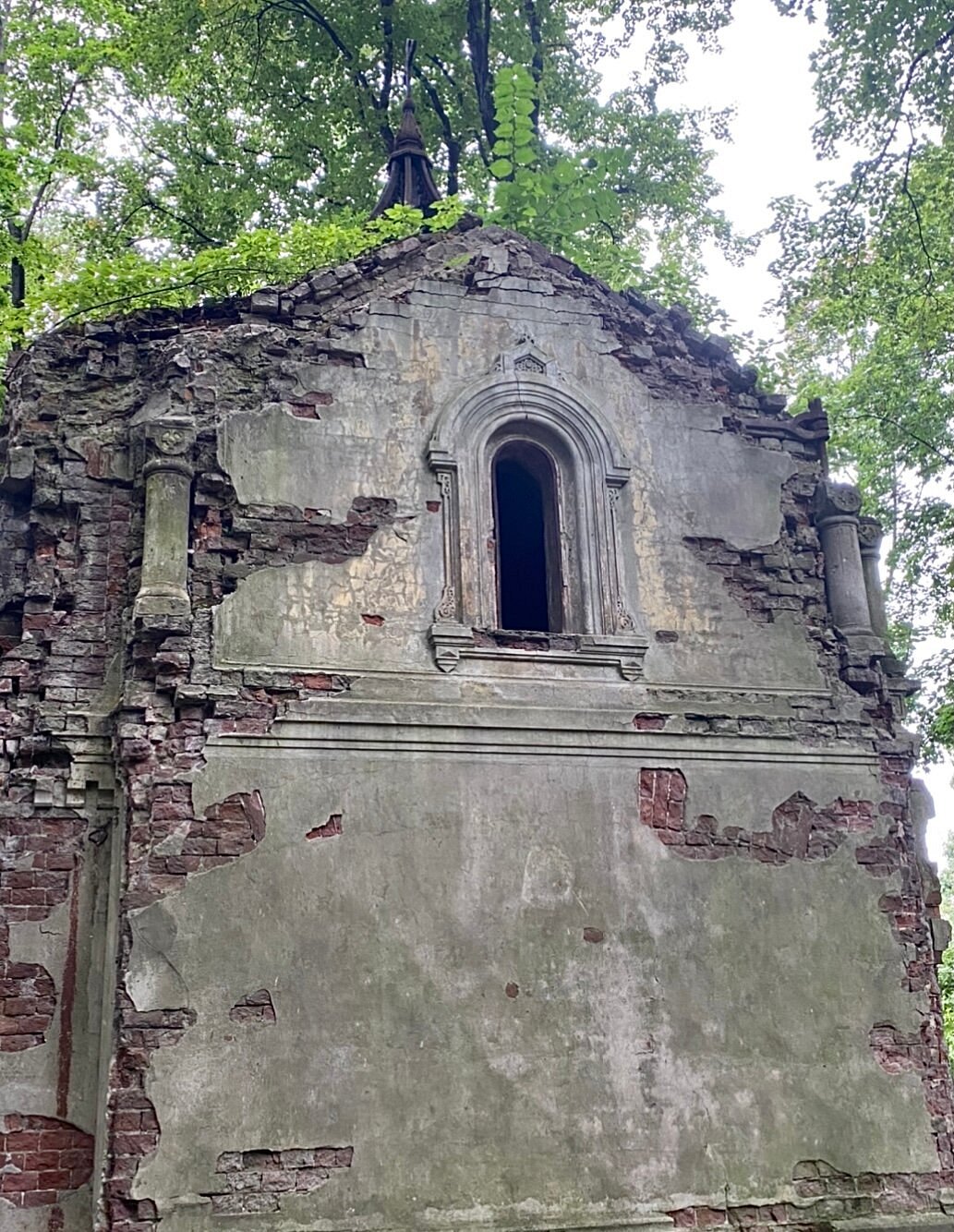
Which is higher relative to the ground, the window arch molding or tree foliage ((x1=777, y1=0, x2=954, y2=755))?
tree foliage ((x1=777, y1=0, x2=954, y2=755))

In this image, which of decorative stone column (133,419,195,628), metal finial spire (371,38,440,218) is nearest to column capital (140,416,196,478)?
decorative stone column (133,419,195,628)

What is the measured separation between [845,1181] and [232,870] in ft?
13.7

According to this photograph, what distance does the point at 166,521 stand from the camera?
7.42 meters

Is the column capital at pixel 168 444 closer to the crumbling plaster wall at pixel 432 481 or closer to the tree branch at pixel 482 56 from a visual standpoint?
the crumbling plaster wall at pixel 432 481

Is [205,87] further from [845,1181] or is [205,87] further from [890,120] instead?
[845,1181]

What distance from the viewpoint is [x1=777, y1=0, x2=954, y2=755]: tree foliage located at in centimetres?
953

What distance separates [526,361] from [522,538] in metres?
1.64

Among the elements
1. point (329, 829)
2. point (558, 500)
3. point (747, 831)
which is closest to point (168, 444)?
point (329, 829)

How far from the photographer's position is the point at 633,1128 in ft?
23.0

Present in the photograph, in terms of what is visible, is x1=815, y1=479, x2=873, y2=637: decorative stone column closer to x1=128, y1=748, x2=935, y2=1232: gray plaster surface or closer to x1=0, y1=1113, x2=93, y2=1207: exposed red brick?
x1=128, y1=748, x2=935, y2=1232: gray plaster surface

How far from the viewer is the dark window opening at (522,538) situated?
8875 millimetres

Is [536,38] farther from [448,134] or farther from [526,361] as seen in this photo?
[526,361]

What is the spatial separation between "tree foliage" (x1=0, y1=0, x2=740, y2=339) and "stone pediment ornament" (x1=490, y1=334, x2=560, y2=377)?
7.34 metres

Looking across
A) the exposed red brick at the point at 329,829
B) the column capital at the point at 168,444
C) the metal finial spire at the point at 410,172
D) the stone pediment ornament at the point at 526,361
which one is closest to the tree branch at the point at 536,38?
the metal finial spire at the point at 410,172
